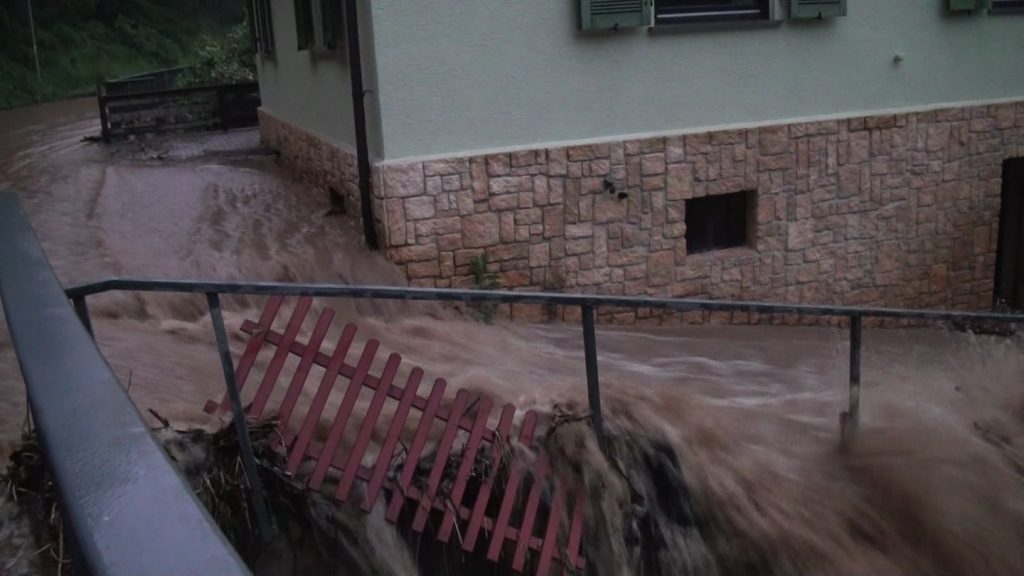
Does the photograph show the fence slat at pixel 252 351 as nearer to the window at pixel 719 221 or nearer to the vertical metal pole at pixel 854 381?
the vertical metal pole at pixel 854 381

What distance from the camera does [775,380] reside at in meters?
6.63

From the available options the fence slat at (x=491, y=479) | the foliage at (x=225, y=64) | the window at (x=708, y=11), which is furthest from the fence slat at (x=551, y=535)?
the foliage at (x=225, y=64)

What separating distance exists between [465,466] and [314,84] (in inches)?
249

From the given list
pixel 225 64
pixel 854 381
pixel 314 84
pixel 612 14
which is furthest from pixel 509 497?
pixel 225 64

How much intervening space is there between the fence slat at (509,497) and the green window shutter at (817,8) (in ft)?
17.6

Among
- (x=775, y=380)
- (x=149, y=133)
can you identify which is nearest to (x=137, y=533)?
(x=775, y=380)

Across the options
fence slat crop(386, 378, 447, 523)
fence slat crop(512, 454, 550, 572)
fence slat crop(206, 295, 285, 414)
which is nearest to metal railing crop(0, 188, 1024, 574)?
fence slat crop(206, 295, 285, 414)

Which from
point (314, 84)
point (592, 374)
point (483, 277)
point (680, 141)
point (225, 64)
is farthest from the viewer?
point (225, 64)

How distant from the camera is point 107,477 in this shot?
89cm

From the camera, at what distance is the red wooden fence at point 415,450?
12.1ft

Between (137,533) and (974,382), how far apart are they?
545 cm

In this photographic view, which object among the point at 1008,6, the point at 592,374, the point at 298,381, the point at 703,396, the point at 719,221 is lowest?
the point at 703,396

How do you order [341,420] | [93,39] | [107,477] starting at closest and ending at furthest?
[107,477] < [341,420] < [93,39]

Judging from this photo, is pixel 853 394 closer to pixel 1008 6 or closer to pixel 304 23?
pixel 1008 6
